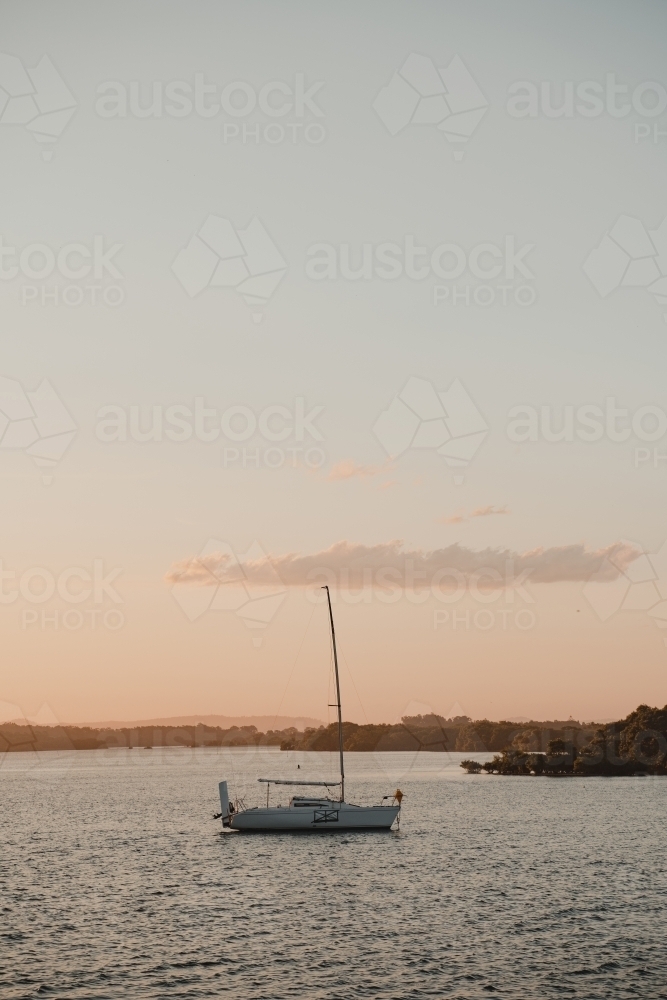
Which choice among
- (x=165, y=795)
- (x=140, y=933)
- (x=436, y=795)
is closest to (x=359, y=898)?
(x=140, y=933)

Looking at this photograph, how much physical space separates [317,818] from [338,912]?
38152 mm

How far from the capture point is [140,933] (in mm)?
52812

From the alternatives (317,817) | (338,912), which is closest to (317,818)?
(317,817)

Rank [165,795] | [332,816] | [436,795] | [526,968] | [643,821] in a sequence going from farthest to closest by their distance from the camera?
1. [165,795]
2. [436,795]
3. [643,821]
4. [332,816]
5. [526,968]

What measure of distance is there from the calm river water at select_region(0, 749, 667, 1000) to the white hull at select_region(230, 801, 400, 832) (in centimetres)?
120

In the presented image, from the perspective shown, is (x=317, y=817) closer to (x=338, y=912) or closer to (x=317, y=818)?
(x=317, y=818)

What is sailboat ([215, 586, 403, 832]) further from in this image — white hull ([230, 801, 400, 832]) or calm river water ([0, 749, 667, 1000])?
calm river water ([0, 749, 667, 1000])

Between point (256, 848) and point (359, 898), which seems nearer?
point (359, 898)

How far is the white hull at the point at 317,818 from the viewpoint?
9631 cm

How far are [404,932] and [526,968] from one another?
31.7 ft

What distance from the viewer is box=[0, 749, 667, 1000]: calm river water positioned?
139 ft

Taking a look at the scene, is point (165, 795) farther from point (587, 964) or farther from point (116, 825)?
point (587, 964)

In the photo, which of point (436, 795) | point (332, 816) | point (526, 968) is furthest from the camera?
point (436, 795)

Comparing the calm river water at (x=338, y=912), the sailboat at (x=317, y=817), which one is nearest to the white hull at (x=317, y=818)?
the sailboat at (x=317, y=817)
